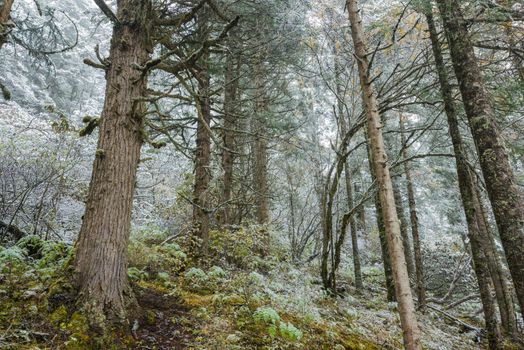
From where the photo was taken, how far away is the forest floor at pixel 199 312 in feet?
11.2

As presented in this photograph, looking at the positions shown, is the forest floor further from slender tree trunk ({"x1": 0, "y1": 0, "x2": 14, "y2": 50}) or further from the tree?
slender tree trunk ({"x1": 0, "y1": 0, "x2": 14, "y2": 50})

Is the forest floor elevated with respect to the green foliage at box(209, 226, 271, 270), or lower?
lower

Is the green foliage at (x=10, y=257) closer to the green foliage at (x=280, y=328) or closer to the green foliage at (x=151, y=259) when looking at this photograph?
the green foliage at (x=151, y=259)

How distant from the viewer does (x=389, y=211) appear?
4.20 metres

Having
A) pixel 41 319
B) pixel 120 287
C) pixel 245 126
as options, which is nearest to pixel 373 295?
pixel 245 126

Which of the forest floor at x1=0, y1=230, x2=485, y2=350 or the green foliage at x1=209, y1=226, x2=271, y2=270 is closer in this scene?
the forest floor at x1=0, y1=230, x2=485, y2=350

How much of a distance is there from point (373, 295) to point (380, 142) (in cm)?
776

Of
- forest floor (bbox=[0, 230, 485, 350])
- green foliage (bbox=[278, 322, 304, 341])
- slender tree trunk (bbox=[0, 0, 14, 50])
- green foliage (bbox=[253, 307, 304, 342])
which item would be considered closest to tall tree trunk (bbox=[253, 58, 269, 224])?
forest floor (bbox=[0, 230, 485, 350])

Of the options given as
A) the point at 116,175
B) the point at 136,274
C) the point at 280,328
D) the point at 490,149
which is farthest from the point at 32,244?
the point at 490,149

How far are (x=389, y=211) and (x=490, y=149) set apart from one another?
6.54ft

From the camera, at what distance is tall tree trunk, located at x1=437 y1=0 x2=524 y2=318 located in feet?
14.4

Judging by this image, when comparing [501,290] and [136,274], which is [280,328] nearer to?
[136,274]

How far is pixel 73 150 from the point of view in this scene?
29.2 feet

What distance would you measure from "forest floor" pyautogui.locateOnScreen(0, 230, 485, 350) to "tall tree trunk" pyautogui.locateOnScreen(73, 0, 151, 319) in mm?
339
